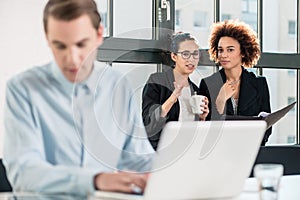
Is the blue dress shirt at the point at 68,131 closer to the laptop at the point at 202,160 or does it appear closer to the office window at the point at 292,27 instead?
the laptop at the point at 202,160

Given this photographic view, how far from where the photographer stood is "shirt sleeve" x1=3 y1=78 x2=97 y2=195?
5.55ft

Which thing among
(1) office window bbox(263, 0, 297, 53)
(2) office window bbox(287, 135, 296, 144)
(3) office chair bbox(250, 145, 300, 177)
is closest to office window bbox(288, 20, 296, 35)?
(1) office window bbox(263, 0, 297, 53)

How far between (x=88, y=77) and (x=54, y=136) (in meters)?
0.23

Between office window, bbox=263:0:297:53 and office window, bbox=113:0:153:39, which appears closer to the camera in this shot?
office window, bbox=113:0:153:39

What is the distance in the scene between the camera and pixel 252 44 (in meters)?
4.14

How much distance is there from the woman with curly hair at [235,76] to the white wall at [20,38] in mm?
1123

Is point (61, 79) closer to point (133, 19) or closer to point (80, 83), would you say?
point (80, 83)

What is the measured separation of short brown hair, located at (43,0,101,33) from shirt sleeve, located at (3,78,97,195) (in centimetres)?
25

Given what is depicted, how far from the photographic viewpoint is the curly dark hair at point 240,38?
4.08m

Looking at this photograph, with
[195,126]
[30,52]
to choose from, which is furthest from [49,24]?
[30,52]

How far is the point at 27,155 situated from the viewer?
174 centimetres

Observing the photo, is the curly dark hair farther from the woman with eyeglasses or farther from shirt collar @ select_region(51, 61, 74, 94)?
shirt collar @ select_region(51, 61, 74, 94)

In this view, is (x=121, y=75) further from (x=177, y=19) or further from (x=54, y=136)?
(x=177, y=19)

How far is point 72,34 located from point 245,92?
7.52 feet
